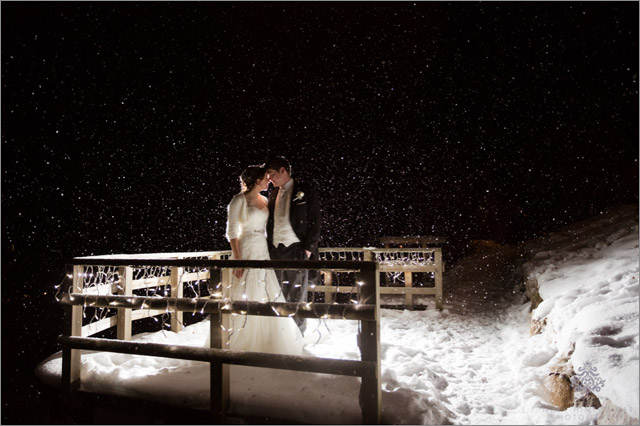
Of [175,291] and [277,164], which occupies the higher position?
[277,164]

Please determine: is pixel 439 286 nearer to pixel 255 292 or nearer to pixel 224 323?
pixel 255 292

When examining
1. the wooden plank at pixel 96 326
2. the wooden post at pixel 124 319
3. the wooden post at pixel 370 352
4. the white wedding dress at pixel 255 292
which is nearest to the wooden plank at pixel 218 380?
the white wedding dress at pixel 255 292

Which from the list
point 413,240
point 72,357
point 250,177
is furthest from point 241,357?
point 413,240

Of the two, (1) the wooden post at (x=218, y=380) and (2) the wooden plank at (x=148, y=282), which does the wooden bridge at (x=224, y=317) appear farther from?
(2) the wooden plank at (x=148, y=282)

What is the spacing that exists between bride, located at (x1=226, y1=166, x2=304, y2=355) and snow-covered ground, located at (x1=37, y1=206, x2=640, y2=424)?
389mm

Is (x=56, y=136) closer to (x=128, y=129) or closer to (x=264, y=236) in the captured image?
(x=128, y=129)

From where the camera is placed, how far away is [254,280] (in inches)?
138

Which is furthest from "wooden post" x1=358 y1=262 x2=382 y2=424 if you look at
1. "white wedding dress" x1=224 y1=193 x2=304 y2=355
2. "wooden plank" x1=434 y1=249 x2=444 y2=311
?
"wooden plank" x1=434 y1=249 x2=444 y2=311

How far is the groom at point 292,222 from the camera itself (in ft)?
12.2

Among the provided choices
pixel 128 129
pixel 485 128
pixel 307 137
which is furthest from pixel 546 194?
pixel 128 129

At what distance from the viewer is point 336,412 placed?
7.61ft

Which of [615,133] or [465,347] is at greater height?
[615,133]

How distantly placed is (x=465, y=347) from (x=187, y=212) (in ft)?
120

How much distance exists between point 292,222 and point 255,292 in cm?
84
